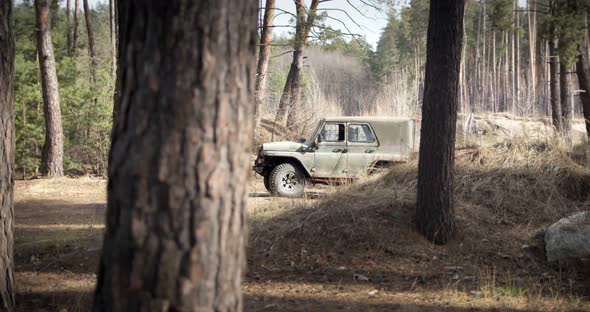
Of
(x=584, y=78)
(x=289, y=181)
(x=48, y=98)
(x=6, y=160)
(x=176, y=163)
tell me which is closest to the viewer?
(x=176, y=163)

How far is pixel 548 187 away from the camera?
27.8 ft

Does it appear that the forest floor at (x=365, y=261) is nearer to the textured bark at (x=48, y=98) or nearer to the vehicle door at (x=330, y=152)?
the vehicle door at (x=330, y=152)

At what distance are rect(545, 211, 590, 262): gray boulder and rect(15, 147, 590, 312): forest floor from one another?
0.20 meters

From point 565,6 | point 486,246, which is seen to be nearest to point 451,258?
point 486,246

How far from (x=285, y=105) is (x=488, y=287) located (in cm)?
1605

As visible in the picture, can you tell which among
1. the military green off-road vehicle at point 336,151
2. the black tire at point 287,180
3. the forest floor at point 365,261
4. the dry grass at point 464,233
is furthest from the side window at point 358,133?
the forest floor at point 365,261

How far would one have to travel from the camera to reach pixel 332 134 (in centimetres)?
1173

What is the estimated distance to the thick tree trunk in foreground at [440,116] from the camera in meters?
6.41

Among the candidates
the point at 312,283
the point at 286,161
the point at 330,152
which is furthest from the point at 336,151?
the point at 312,283

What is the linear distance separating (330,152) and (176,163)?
9492mm

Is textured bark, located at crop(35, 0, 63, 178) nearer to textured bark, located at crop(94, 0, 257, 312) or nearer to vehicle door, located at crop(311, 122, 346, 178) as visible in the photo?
vehicle door, located at crop(311, 122, 346, 178)

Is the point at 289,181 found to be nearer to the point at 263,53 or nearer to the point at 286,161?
the point at 286,161

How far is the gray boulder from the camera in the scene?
19.6 feet

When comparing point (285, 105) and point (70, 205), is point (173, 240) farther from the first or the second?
point (285, 105)
